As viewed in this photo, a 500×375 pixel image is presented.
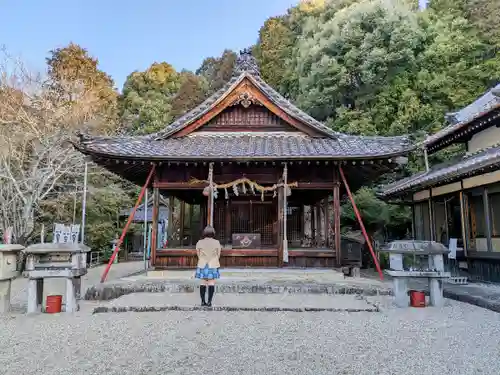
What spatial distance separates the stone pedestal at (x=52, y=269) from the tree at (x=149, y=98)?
76.4 feet

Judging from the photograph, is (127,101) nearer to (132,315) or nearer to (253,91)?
(253,91)

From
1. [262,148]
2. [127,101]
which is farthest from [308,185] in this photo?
[127,101]

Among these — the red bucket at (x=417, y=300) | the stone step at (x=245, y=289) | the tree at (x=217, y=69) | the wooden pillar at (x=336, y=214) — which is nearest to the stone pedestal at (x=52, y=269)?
the stone step at (x=245, y=289)

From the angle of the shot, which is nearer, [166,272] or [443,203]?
[166,272]

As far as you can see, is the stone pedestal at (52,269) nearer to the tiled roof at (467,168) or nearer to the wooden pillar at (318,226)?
the wooden pillar at (318,226)

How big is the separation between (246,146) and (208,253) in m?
5.02

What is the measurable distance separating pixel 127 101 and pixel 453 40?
85.4 ft

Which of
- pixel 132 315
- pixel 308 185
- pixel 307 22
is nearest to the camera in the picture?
pixel 132 315

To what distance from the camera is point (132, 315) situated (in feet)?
20.9

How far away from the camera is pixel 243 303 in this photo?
23.1 ft

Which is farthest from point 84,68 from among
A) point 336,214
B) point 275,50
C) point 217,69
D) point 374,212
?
point 336,214

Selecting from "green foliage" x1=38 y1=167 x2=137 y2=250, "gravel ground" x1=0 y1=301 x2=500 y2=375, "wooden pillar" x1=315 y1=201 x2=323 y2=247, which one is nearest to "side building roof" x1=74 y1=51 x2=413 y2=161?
"wooden pillar" x1=315 y1=201 x2=323 y2=247

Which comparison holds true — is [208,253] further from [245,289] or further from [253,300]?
[245,289]

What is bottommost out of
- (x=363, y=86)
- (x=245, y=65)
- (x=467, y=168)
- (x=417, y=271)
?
(x=417, y=271)
